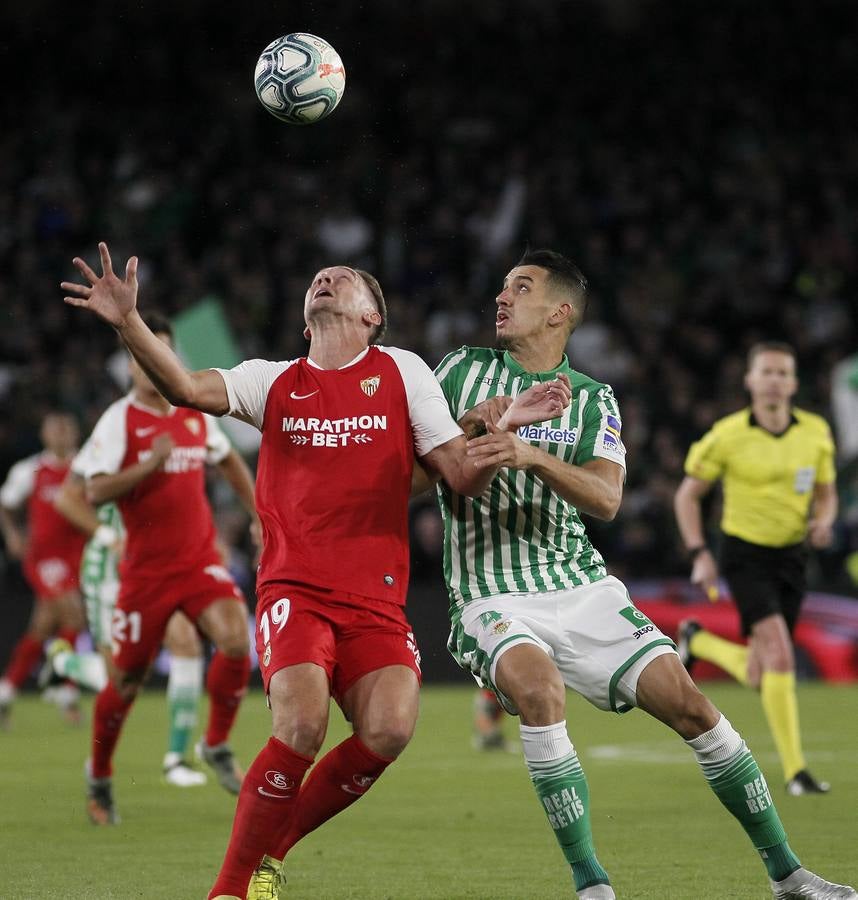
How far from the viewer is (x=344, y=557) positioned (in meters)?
5.41

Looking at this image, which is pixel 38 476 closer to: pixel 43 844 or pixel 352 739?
pixel 43 844

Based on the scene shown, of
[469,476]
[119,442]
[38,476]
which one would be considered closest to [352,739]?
[469,476]

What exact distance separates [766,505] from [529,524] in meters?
4.04

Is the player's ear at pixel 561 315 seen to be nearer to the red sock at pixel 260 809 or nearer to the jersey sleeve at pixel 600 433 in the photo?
the jersey sleeve at pixel 600 433

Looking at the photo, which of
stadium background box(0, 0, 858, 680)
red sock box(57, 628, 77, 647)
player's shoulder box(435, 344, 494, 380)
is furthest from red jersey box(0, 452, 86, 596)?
player's shoulder box(435, 344, 494, 380)

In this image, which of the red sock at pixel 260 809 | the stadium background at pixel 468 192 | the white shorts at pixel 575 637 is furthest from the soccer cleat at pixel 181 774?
the stadium background at pixel 468 192

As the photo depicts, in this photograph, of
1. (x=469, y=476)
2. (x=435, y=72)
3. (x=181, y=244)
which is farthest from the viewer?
(x=435, y=72)

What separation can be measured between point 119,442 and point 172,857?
2.54m

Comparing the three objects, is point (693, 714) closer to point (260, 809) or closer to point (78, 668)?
point (260, 809)

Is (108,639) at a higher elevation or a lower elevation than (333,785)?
lower

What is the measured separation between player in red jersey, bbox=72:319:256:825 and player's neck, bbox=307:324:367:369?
8.59 ft

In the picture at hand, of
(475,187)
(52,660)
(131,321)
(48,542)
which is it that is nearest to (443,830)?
(131,321)

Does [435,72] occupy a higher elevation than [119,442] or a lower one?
higher

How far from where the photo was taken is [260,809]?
16.5ft
